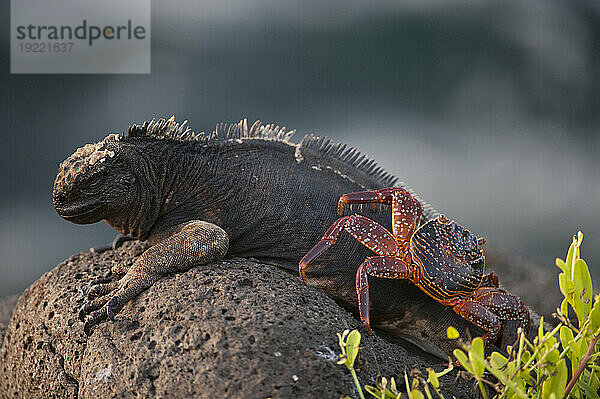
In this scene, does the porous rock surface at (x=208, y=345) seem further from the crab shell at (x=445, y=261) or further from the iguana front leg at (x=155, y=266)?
the crab shell at (x=445, y=261)

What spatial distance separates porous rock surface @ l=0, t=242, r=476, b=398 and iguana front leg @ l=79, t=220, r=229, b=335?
1.1 inches

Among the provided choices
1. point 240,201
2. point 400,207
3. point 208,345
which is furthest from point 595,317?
point 240,201

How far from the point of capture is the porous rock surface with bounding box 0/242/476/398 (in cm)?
146

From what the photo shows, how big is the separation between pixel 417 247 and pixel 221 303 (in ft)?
2.02

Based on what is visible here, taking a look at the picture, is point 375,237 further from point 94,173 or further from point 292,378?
point 94,173

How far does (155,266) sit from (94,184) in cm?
35

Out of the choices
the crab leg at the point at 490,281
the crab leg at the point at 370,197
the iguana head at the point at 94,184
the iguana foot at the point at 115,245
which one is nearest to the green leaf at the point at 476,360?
the crab leg at the point at 370,197

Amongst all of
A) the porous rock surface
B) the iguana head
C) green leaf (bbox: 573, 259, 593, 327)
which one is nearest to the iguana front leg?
the porous rock surface

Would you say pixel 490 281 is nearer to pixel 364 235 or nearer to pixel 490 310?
pixel 490 310

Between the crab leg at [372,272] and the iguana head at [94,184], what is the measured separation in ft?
2.58

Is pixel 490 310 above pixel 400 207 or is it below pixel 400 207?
below

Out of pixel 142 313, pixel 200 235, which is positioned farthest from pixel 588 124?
pixel 142 313

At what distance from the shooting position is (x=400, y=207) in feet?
6.08

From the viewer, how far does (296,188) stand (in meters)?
2.05
